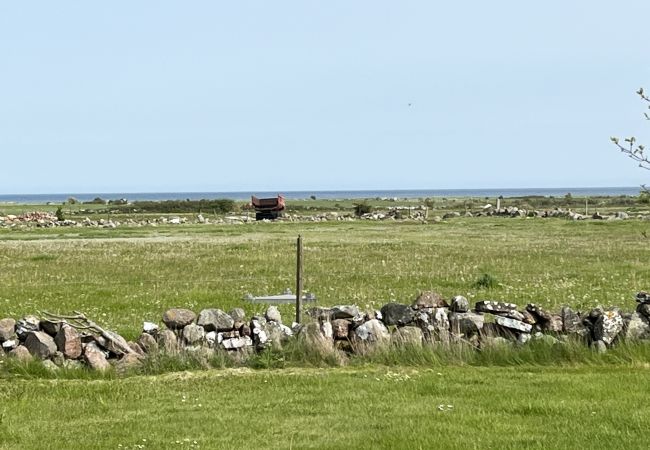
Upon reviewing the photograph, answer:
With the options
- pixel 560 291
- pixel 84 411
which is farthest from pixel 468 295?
pixel 84 411

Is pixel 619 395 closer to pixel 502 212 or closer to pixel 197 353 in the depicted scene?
pixel 197 353

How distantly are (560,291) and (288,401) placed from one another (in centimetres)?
1257

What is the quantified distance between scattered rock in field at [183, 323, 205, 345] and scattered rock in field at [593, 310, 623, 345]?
19.4 ft

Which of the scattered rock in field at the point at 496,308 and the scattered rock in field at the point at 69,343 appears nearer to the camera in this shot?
the scattered rock in field at the point at 69,343

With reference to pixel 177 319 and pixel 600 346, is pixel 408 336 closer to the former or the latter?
pixel 600 346

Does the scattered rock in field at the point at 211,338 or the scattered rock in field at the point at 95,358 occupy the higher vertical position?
the scattered rock in field at the point at 211,338

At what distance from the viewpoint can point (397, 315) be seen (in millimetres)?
13734

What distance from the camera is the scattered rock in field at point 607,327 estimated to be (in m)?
13.0

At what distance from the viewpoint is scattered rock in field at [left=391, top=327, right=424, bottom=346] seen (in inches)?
509

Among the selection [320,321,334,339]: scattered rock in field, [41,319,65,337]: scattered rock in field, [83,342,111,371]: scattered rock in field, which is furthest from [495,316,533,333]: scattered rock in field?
[41,319,65,337]: scattered rock in field

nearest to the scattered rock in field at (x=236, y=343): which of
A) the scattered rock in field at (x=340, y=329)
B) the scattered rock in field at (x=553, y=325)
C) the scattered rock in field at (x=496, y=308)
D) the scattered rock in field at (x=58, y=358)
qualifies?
the scattered rock in field at (x=340, y=329)

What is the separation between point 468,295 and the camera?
67.7 feet

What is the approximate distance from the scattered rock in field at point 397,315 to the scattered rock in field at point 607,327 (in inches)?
109

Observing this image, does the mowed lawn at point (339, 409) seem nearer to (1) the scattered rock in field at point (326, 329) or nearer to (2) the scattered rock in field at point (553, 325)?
(1) the scattered rock in field at point (326, 329)
